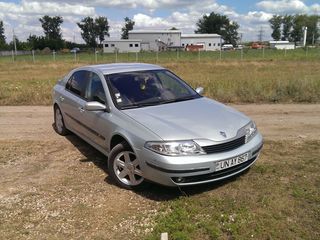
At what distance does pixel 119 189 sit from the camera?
474 centimetres

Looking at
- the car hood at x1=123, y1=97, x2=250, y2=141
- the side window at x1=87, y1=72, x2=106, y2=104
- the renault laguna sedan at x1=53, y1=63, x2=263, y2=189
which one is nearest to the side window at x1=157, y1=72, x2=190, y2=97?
the renault laguna sedan at x1=53, y1=63, x2=263, y2=189

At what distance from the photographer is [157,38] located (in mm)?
98438

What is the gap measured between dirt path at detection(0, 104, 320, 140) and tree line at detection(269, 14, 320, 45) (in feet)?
386

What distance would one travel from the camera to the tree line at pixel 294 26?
122m

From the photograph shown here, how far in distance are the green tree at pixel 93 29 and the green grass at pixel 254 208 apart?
11484cm

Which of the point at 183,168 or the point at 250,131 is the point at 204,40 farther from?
the point at 183,168

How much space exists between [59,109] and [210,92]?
541cm

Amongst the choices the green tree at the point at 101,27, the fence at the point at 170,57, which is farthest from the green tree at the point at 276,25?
the fence at the point at 170,57

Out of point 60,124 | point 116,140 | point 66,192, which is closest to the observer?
point 66,192

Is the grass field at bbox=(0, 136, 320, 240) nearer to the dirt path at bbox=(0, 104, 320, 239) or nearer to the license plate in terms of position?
the dirt path at bbox=(0, 104, 320, 239)

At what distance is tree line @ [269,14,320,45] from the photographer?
122 meters

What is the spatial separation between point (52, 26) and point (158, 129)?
121061 millimetres

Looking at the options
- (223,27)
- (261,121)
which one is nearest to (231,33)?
(223,27)

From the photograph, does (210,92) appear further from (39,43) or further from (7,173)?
(39,43)
